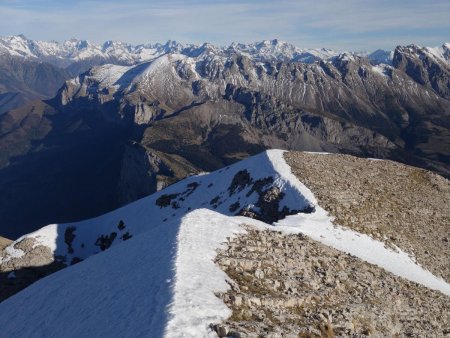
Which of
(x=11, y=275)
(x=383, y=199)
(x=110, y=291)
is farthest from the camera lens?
(x=11, y=275)

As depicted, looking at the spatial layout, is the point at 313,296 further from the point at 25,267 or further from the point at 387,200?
the point at 25,267

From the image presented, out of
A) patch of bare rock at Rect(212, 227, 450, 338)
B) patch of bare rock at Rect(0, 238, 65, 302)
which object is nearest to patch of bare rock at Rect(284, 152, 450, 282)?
patch of bare rock at Rect(212, 227, 450, 338)

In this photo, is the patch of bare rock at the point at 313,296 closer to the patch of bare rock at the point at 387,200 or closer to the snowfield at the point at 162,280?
the snowfield at the point at 162,280

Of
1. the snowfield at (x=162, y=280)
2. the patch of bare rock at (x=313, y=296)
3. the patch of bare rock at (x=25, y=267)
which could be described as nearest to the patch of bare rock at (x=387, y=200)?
the snowfield at (x=162, y=280)

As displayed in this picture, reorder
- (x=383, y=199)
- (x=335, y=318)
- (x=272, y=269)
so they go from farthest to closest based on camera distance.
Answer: (x=383, y=199) < (x=272, y=269) < (x=335, y=318)

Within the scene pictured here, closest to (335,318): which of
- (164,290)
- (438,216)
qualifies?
(164,290)

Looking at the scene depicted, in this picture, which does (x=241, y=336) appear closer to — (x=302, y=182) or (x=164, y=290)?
(x=164, y=290)
